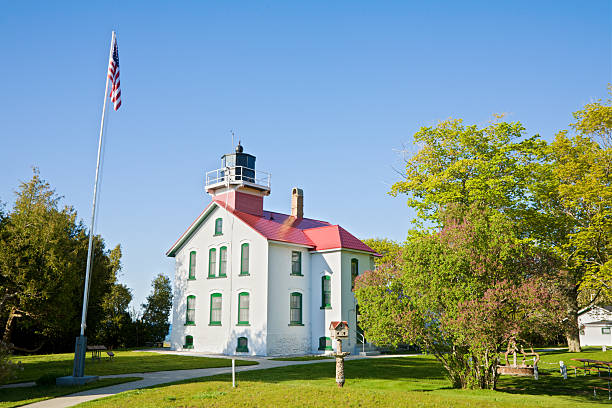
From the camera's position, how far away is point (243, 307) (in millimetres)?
29578

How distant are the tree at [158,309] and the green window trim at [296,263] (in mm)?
14269

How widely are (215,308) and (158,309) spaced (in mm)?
10859

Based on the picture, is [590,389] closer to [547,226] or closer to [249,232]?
[547,226]

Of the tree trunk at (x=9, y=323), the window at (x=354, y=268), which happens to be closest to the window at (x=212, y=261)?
the window at (x=354, y=268)

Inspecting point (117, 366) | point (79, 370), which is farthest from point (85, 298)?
point (117, 366)

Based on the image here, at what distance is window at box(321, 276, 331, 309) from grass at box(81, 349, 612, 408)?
8.89 meters

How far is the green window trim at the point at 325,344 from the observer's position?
29188mm

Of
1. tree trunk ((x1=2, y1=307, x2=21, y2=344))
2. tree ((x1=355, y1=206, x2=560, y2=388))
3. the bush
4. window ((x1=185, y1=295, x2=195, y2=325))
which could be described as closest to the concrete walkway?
the bush

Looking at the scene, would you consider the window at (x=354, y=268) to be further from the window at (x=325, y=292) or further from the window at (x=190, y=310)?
the window at (x=190, y=310)

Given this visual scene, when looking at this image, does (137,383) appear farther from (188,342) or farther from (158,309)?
(158,309)

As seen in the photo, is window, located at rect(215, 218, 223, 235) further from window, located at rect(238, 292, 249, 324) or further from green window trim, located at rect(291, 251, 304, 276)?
green window trim, located at rect(291, 251, 304, 276)

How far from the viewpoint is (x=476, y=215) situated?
55.4 ft

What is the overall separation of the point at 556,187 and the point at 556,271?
11.6 meters

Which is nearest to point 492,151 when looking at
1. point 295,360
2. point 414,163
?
point 414,163
